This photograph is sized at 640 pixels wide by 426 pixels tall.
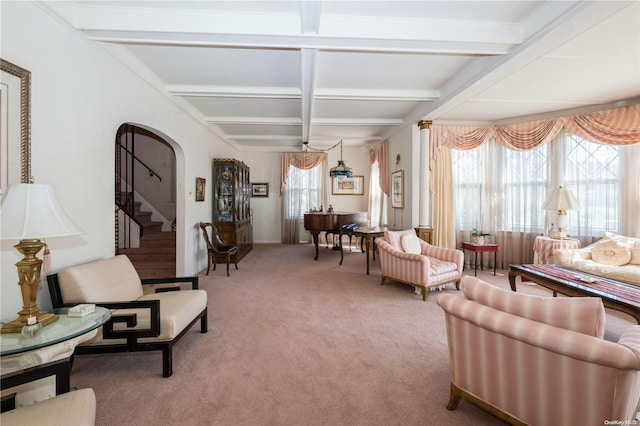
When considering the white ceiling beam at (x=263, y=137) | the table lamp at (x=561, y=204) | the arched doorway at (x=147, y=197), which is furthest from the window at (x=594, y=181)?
the arched doorway at (x=147, y=197)

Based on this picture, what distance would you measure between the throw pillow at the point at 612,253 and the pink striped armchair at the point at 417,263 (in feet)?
5.52

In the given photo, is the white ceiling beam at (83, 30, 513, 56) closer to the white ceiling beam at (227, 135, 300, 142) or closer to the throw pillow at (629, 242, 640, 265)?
the throw pillow at (629, 242, 640, 265)

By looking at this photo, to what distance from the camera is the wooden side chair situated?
504 cm

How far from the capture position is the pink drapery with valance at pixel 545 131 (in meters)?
4.08

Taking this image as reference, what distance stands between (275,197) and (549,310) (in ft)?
24.8

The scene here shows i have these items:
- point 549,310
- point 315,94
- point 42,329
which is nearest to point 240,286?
point 42,329

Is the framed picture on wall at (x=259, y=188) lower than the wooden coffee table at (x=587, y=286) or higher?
higher

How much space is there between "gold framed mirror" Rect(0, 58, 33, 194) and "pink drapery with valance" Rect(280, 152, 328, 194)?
632 centimetres

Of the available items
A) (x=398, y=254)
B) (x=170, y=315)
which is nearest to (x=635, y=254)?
(x=398, y=254)

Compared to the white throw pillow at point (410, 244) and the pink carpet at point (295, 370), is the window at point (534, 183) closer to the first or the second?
the white throw pillow at point (410, 244)

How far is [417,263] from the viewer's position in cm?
383

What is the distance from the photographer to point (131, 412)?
1795mm

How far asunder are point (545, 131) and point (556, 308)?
4.71m

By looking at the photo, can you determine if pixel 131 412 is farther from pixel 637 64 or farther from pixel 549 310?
pixel 637 64
